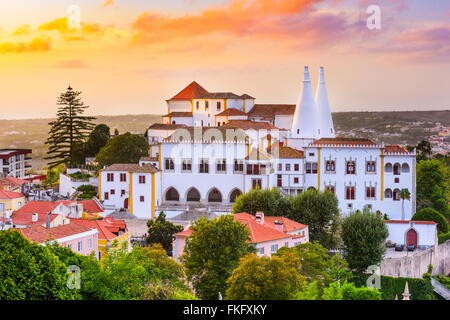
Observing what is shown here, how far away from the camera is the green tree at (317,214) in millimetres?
29156

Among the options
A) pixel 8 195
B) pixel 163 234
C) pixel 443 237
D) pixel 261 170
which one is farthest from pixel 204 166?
pixel 443 237

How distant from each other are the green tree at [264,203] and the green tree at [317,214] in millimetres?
495

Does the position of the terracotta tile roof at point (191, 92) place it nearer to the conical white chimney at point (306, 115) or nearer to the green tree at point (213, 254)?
the conical white chimney at point (306, 115)

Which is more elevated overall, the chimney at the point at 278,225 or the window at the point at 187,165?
the window at the point at 187,165

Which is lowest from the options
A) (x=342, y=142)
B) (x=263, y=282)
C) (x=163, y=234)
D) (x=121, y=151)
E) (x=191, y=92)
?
(x=163, y=234)

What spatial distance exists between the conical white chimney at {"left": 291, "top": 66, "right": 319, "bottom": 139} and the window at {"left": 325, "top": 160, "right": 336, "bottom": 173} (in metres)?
3.82

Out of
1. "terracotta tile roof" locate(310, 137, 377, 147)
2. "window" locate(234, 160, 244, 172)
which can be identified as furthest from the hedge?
"window" locate(234, 160, 244, 172)

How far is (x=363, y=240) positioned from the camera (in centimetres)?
2719

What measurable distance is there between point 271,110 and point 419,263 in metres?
17.9

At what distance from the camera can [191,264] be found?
63.4ft

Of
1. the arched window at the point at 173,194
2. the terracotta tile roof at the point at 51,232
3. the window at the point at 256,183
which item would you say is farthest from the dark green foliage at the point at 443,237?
the terracotta tile roof at the point at 51,232

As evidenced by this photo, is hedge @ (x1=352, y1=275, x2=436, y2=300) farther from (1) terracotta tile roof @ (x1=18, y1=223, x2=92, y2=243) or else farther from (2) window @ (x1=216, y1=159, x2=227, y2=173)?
(2) window @ (x1=216, y1=159, x2=227, y2=173)

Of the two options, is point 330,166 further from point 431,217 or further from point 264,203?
point 264,203
